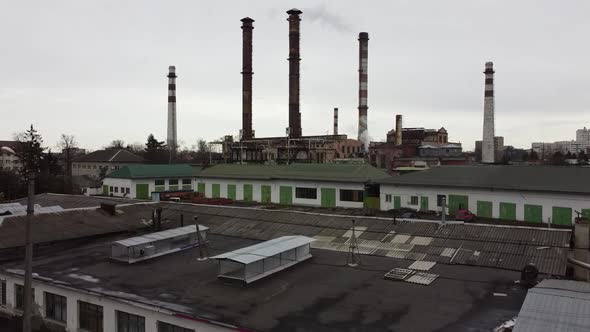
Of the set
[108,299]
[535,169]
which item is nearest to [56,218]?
[108,299]

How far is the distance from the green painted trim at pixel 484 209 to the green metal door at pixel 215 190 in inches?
1218

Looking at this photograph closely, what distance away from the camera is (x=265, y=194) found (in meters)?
50.9

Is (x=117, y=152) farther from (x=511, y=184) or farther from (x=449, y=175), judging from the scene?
(x=511, y=184)

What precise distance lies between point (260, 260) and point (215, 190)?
126 ft

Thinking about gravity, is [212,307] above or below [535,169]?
below

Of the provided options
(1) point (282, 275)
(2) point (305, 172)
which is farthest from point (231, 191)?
(1) point (282, 275)

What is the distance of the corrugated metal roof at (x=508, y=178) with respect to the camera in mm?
34469

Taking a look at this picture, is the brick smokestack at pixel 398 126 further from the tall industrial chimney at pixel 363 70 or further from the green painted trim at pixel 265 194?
the green painted trim at pixel 265 194

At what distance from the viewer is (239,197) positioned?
5306 cm

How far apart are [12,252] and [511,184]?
35464 millimetres

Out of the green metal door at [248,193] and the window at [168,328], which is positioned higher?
the green metal door at [248,193]

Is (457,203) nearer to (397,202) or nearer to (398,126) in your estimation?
(397,202)

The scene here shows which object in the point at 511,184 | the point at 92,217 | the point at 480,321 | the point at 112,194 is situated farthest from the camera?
the point at 112,194

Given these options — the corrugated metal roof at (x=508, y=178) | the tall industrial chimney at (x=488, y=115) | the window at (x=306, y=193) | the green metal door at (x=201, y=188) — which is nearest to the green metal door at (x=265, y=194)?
the window at (x=306, y=193)
